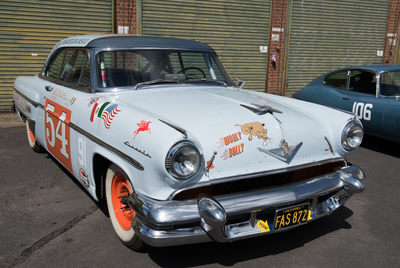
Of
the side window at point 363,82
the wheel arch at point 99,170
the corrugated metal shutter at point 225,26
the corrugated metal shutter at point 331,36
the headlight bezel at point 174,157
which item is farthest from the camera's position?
the corrugated metal shutter at point 331,36

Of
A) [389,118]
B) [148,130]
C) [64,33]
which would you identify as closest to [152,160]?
[148,130]

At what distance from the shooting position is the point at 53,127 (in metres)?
3.62

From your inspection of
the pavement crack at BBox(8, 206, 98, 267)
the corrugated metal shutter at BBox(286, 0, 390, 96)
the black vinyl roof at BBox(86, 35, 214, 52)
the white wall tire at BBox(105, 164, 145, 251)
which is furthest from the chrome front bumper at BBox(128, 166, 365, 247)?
the corrugated metal shutter at BBox(286, 0, 390, 96)

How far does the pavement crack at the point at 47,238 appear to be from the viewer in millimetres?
2566

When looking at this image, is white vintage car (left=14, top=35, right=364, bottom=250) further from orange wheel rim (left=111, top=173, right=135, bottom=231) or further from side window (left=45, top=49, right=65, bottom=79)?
side window (left=45, top=49, right=65, bottom=79)

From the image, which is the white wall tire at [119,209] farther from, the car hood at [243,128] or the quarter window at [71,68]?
the quarter window at [71,68]

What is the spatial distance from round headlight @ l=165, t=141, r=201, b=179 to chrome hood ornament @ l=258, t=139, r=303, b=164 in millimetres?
507

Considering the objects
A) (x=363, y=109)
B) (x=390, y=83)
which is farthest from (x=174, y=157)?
(x=390, y=83)

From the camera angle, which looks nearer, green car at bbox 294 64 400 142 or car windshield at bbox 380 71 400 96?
green car at bbox 294 64 400 142

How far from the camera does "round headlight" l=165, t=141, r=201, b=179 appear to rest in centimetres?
214

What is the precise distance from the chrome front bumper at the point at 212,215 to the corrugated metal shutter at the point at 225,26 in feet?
21.5

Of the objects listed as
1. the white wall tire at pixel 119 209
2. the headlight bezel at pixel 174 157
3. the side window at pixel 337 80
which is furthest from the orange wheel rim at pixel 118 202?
the side window at pixel 337 80

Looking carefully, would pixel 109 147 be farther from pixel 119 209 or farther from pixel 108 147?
pixel 119 209

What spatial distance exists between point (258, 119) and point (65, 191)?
7.27 ft
